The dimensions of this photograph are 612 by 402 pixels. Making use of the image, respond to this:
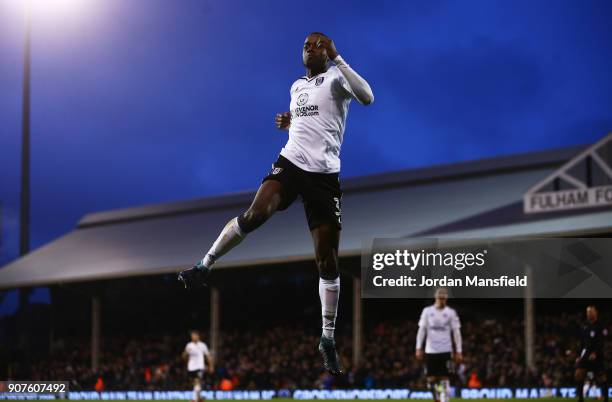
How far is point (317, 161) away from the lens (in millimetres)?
8516

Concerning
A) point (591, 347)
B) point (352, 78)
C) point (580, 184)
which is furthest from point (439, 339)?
point (580, 184)

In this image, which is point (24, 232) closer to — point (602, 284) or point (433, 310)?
point (602, 284)

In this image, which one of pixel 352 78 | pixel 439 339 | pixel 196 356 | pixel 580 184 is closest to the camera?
pixel 352 78

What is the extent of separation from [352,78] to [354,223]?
27620 mm

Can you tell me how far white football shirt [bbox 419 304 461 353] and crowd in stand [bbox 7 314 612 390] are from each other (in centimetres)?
656

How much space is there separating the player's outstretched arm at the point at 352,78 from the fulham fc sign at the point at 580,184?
2084cm

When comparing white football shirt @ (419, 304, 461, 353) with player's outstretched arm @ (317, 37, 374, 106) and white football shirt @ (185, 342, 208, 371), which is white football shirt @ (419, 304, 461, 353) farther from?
player's outstretched arm @ (317, 37, 374, 106)

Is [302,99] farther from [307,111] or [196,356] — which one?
[196,356]

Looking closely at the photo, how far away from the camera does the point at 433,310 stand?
61.5ft

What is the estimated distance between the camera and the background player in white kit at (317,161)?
841cm

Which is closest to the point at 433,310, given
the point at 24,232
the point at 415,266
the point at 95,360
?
the point at 415,266

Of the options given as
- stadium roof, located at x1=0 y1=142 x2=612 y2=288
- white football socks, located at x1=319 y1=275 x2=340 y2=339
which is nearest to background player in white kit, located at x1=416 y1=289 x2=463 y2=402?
stadium roof, located at x1=0 y1=142 x2=612 y2=288

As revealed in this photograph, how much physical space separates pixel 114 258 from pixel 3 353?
969 centimetres

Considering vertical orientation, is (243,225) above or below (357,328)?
above
